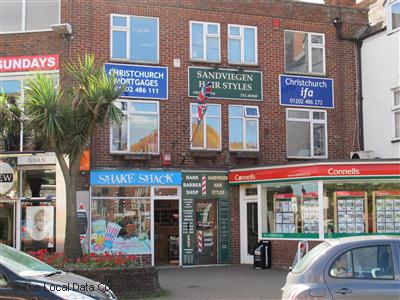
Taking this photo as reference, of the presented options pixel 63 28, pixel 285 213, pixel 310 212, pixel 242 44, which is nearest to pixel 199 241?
pixel 285 213

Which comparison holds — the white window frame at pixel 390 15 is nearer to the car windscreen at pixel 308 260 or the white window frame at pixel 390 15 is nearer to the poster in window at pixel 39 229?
the poster in window at pixel 39 229

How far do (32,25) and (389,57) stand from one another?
1160 centimetres

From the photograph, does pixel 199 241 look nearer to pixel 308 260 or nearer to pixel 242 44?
pixel 242 44

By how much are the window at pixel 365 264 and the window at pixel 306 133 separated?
12.6 metres

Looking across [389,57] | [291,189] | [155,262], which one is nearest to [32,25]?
[155,262]

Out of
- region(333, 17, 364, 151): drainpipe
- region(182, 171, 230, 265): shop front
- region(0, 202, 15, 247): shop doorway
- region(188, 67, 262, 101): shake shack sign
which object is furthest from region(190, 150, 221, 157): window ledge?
region(0, 202, 15, 247): shop doorway

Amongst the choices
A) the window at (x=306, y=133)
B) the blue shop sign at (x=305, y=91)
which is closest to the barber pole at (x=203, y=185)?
the window at (x=306, y=133)

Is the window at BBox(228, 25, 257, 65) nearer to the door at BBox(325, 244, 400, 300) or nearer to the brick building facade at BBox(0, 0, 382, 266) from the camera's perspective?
the brick building facade at BBox(0, 0, 382, 266)

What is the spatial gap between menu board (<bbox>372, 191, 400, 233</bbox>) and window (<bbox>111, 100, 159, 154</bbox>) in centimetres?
673

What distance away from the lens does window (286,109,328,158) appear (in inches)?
763

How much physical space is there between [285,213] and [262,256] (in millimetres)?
1442

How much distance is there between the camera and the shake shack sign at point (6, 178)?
17125 mm

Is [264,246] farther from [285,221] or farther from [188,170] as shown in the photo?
[188,170]

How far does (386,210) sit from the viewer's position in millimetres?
16125
